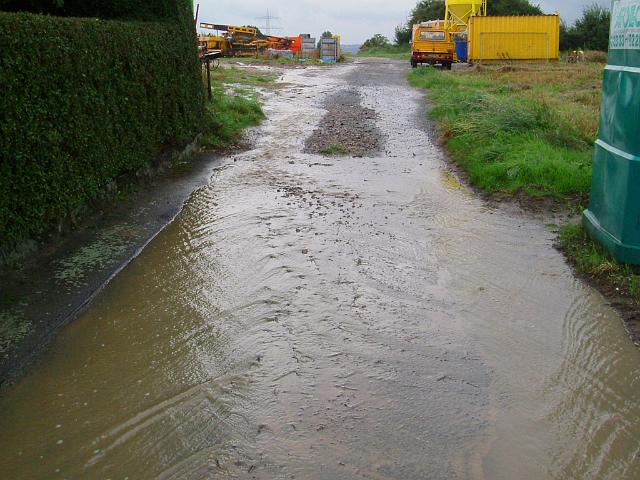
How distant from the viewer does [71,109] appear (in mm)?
7129

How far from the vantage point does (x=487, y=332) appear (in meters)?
5.39

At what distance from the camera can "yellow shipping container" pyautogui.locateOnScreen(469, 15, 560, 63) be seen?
3669 centimetres

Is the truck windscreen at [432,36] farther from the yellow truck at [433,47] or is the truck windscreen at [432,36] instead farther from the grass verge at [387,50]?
the grass verge at [387,50]

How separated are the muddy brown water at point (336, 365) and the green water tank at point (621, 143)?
0.64m

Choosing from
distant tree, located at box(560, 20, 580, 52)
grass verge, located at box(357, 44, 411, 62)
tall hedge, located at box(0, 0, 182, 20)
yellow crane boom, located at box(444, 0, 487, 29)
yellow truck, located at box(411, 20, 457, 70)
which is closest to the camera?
tall hedge, located at box(0, 0, 182, 20)

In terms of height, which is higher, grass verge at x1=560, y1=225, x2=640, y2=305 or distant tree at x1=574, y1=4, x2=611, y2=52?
distant tree at x1=574, y1=4, x2=611, y2=52

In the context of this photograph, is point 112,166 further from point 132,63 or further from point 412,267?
point 412,267

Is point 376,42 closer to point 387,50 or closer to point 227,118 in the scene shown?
point 387,50

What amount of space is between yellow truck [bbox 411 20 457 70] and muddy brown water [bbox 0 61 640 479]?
104 feet

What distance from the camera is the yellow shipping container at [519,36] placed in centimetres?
3669

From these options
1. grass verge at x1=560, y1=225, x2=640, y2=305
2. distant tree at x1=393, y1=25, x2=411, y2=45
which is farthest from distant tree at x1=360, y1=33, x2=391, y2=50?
grass verge at x1=560, y1=225, x2=640, y2=305

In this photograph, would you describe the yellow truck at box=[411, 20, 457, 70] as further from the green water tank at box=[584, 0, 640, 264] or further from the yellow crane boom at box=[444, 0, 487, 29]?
the green water tank at box=[584, 0, 640, 264]

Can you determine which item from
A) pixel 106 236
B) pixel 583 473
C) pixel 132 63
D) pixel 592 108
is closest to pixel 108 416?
pixel 583 473

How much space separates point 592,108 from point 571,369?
12420 mm
